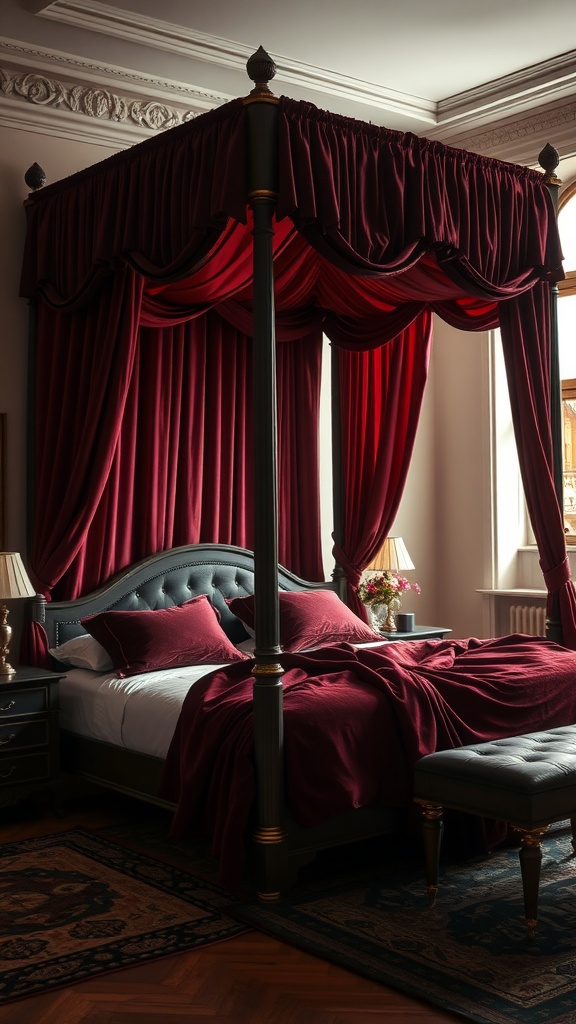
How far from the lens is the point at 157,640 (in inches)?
206

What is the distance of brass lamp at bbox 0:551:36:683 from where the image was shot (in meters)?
4.97

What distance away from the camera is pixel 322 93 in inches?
246

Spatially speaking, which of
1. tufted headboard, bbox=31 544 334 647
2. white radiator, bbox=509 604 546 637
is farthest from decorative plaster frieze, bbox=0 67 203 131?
white radiator, bbox=509 604 546 637

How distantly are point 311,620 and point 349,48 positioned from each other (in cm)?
292

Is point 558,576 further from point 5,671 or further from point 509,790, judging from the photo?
point 5,671

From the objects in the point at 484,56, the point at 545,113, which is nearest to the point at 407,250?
the point at 484,56

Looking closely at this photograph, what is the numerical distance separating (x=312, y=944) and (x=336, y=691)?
1.00 metres

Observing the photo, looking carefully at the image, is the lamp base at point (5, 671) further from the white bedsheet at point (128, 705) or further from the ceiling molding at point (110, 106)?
the ceiling molding at point (110, 106)

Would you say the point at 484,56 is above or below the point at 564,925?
above

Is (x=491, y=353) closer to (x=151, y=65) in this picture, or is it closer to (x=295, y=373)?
(x=295, y=373)

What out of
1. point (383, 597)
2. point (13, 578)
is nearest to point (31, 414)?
point (13, 578)

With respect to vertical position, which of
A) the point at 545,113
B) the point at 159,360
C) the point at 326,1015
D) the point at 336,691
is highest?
the point at 545,113

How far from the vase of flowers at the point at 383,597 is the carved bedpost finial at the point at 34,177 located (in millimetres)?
2809

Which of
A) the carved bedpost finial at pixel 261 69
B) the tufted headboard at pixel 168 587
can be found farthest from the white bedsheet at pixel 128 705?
the carved bedpost finial at pixel 261 69
